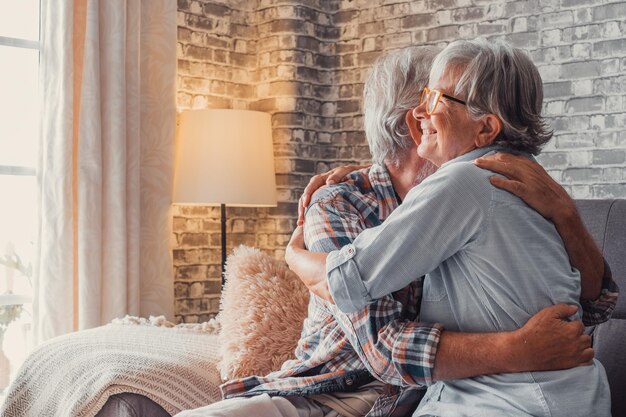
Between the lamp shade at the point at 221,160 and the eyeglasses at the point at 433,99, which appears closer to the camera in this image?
the eyeglasses at the point at 433,99

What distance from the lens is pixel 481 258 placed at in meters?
1.53

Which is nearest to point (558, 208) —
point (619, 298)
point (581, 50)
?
point (619, 298)

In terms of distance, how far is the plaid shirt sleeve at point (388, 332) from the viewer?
→ 1605mm

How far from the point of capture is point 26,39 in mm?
3658

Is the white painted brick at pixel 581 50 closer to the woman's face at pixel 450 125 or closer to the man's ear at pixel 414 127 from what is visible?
the man's ear at pixel 414 127

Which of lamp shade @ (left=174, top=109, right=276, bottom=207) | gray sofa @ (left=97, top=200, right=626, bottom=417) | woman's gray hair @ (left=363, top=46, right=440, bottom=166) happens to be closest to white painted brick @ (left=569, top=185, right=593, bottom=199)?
gray sofa @ (left=97, top=200, right=626, bottom=417)

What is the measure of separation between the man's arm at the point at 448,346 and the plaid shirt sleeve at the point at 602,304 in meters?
0.21

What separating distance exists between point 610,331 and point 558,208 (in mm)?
874

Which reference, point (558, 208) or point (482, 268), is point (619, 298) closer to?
point (558, 208)

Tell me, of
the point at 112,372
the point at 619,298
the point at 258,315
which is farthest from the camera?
the point at 258,315

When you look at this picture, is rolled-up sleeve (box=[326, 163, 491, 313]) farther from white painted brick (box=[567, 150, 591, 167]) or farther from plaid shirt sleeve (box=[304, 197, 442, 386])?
white painted brick (box=[567, 150, 591, 167])

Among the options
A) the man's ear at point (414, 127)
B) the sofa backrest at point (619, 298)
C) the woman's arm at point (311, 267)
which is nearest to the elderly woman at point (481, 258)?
the woman's arm at point (311, 267)

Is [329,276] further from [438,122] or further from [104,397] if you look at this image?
[104,397]

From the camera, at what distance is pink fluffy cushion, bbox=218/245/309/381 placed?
2.37m
